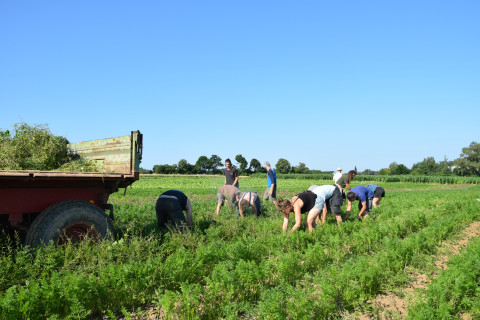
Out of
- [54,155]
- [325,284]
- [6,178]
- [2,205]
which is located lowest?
[325,284]

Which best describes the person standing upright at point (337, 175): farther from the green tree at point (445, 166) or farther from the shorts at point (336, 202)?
the green tree at point (445, 166)

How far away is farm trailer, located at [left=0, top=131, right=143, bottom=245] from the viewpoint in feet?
14.3

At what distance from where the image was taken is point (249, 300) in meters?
3.82

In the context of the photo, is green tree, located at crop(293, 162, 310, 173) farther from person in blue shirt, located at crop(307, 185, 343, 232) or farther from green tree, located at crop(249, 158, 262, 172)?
person in blue shirt, located at crop(307, 185, 343, 232)

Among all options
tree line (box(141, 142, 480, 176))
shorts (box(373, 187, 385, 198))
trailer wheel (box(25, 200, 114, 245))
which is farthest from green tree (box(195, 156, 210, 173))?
trailer wheel (box(25, 200, 114, 245))

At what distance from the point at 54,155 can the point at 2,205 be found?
5.95ft

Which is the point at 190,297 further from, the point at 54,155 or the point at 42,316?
the point at 54,155

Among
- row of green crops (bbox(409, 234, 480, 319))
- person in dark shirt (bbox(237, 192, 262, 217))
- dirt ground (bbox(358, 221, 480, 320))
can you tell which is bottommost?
dirt ground (bbox(358, 221, 480, 320))

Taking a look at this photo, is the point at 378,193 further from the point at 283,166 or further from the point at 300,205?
the point at 283,166

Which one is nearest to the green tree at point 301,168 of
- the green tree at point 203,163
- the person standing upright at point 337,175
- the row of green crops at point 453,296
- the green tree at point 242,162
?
the green tree at point 242,162

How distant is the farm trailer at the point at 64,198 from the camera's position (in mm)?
4359

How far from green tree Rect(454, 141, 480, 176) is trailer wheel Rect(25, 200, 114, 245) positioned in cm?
10075

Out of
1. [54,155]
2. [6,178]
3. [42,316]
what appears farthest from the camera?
[54,155]

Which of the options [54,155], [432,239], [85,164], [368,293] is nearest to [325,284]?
[368,293]
